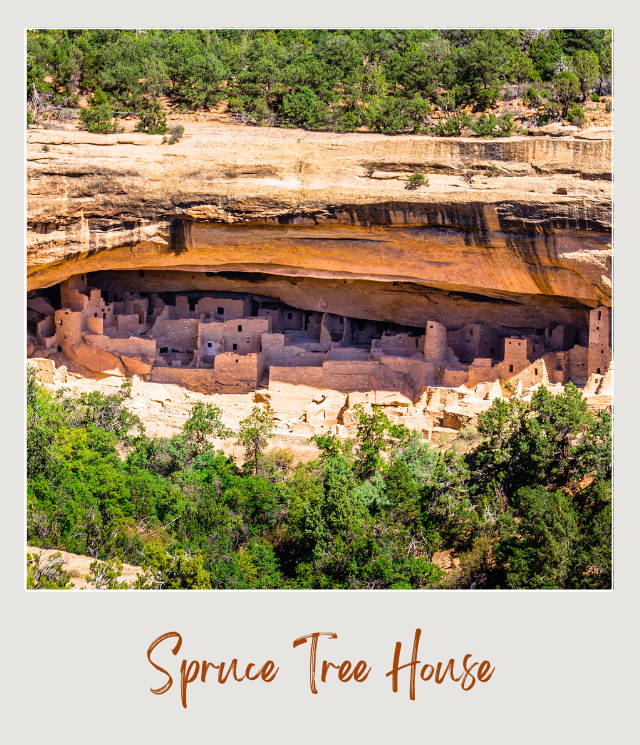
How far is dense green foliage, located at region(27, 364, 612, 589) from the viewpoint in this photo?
13.8m

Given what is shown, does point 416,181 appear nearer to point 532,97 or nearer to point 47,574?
point 532,97

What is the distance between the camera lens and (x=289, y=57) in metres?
19.5

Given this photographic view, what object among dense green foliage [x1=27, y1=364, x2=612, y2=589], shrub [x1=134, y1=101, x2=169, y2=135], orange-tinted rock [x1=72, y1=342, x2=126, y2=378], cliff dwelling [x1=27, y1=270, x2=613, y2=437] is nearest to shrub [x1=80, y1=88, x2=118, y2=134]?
shrub [x1=134, y1=101, x2=169, y2=135]

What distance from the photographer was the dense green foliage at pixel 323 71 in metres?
18.0

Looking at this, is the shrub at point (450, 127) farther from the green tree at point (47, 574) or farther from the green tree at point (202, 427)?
the green tree at point (47, 574)

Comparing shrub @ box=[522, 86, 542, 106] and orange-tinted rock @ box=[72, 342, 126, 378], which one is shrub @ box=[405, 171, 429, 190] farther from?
orange-tinted rock @ box=[72, 342, 126, 378]

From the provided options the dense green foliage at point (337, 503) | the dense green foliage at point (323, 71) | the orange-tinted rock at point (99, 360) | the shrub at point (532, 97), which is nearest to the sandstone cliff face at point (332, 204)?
the dense green foliage at point (323, 71)

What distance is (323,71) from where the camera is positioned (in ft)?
62.8

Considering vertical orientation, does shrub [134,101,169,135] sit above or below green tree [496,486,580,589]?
above

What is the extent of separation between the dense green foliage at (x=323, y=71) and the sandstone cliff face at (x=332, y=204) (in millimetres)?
789

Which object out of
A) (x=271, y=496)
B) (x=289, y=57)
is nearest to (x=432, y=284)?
(x=289, y=57)

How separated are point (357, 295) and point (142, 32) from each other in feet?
21.3

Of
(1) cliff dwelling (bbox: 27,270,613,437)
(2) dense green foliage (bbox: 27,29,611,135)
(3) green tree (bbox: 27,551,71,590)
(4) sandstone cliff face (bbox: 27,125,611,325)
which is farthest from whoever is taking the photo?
(1) cliff dwelling (bbox: 27,270,613,437)

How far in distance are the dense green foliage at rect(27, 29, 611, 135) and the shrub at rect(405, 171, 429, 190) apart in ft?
2.71
